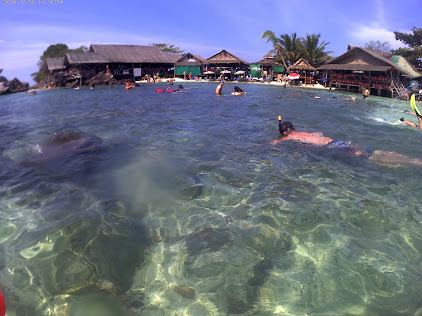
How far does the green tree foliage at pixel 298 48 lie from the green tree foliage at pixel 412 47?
770cm

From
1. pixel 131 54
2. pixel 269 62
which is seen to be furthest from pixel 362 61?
pixel 131 54

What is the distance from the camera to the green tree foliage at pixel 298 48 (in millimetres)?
34816

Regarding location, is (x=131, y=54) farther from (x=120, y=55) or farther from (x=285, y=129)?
(x=285, y=129)

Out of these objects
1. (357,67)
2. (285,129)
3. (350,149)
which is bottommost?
(350,149)

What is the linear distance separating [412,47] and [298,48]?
12.5m

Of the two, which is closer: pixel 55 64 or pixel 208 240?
pixel 208 240

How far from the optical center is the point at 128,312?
2713 millimetres

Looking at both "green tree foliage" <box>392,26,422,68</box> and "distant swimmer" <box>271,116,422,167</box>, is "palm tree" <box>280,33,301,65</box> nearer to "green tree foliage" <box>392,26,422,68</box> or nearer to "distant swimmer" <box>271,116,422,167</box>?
"green tree foliage" <box>392,26,422,68</box>

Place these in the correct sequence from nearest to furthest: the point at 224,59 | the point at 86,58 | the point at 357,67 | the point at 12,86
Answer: the point at 357,67 → the point at 86,58 → the point at 12,86 → the point at 224,59

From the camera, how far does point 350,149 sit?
7.43 m

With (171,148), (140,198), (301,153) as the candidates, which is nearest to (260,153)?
(301,153)

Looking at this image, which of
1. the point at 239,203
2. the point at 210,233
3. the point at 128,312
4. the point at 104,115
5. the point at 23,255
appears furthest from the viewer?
the point at 104,115

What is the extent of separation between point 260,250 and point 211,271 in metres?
0.73

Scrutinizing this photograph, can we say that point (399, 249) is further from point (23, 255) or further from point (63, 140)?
point (63, 140)
